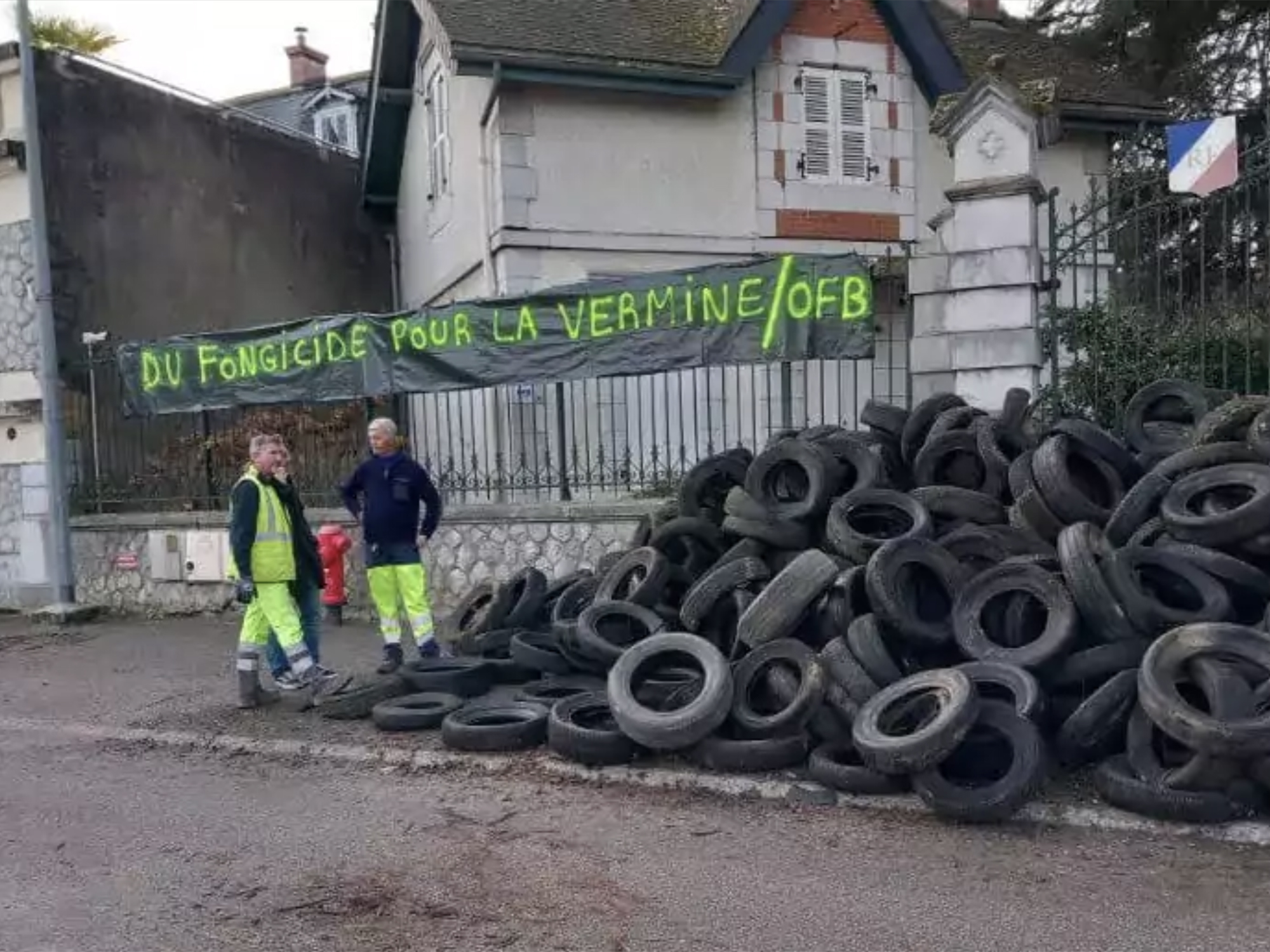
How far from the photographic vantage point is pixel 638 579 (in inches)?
291

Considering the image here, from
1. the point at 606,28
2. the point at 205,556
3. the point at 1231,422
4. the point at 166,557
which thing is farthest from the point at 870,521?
the point at 606,28

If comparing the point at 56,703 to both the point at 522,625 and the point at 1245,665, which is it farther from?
the point at 1245,665

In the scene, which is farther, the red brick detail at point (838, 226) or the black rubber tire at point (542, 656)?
the red brick detail at point (838, 226)

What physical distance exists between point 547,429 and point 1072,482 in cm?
532

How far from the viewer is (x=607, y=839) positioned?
4.94m

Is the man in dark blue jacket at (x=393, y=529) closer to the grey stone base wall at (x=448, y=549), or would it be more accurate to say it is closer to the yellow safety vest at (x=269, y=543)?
the yellow safety vest at (x=269, y=543)

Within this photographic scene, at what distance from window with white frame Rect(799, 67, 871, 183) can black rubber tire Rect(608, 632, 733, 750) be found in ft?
35.4

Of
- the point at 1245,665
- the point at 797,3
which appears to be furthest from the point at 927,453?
the point at 797,3

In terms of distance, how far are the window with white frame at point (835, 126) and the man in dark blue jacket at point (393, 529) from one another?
29.9ft

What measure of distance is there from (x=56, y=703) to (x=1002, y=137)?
8.31 m

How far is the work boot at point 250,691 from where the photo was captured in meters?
7.53

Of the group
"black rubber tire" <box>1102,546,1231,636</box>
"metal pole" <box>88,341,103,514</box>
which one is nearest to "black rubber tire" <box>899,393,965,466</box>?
"black rubber tire" <box>1102,546,1231,636</box>

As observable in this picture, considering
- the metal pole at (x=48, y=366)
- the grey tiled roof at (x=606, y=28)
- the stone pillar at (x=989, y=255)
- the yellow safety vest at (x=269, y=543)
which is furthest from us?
the grey tiled roof at (x=606, y=28)

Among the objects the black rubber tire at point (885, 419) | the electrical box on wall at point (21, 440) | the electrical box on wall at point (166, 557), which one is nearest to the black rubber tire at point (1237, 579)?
the black rubber tire at point (885, 419)
